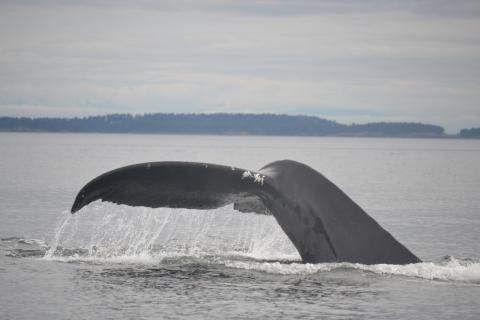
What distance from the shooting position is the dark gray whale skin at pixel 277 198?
9.75 m

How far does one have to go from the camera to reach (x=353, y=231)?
10.5 meters

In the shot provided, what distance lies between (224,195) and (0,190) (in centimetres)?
2315

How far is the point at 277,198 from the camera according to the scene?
33.7 ft

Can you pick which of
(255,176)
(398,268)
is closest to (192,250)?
(398,268)

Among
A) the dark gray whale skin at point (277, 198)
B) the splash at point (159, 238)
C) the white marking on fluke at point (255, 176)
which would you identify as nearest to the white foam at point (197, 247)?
the splash at point (159, 238)

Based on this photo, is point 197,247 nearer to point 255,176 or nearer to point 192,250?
point 192,250

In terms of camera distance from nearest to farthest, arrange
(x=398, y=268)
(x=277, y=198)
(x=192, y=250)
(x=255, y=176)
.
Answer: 1. (x=255, y=176)
2. (x=277, y=198)
3. (x=398, y=268)
4. (x=192, y=250)

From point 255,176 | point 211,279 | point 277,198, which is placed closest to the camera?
point 255,176

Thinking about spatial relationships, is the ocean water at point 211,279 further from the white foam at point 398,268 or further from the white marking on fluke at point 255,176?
the white marking on fluke at point 255,176

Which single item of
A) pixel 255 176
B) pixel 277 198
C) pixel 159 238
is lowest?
pixel 159 238

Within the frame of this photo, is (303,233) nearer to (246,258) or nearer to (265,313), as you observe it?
(265,313)

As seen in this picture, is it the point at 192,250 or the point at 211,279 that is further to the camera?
the point at 192,250

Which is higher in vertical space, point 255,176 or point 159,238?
point 255,176

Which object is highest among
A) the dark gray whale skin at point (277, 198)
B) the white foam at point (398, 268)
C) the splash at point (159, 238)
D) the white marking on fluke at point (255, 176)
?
the white marking on fluke at point (255, 176)
